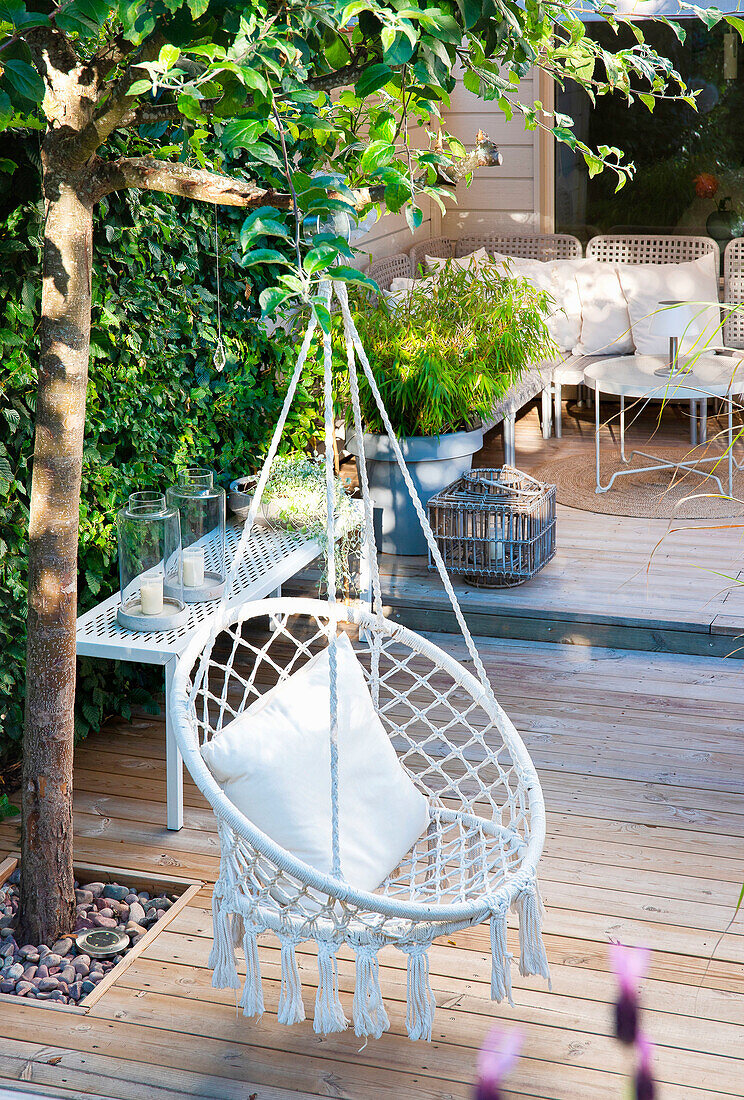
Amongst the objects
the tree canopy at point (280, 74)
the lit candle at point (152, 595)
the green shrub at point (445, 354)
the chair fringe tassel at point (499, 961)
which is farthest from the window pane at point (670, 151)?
the chair fringe tassel at point (499, 961)

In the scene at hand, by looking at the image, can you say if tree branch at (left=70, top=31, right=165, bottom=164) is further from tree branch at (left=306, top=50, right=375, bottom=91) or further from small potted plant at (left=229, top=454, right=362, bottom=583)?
small potted plant at (left=229, top=454, right=362, bottom=583)

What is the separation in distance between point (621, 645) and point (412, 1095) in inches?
84.6

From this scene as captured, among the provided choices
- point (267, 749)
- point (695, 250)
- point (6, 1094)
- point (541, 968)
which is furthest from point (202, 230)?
point (695, 250)

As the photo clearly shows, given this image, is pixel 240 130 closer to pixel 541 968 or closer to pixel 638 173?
pixel 541 968

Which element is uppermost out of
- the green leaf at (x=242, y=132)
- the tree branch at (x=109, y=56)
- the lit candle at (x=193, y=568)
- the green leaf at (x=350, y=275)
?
the tree branch at (x=109, y=56)

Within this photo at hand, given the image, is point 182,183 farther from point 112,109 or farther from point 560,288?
point 560,288

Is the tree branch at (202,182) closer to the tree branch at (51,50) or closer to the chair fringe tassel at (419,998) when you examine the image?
the tree branch at (51,50)

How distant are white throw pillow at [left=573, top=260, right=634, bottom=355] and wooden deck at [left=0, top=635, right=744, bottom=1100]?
125 inches

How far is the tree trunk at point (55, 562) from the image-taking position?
2.06 m

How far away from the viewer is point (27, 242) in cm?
262

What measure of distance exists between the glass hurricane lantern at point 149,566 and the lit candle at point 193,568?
0.07 metres

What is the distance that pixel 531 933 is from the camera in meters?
1.88

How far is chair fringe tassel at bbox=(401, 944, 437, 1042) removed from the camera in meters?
1.82

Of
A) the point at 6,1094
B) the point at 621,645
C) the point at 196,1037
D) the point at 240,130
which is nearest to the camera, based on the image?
the point at 6,1094
